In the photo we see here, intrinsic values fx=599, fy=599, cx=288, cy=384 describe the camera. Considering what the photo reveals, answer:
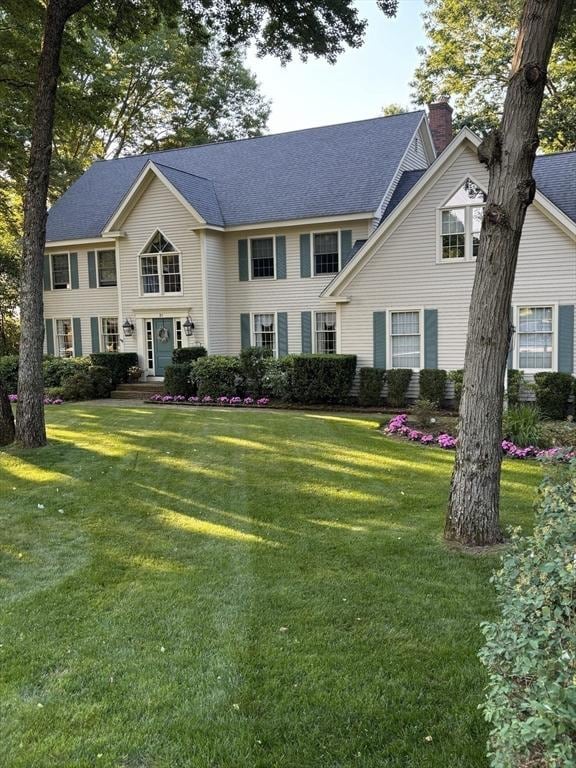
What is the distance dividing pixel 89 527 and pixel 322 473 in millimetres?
3296

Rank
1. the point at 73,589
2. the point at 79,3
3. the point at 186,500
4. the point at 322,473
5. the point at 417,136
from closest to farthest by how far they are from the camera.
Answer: the point at 73,589 < the point at 186,500 < the point at 322,473 < the point at 79,3 < the point at 417,136

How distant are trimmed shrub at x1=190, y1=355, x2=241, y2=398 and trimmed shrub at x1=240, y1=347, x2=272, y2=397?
26cm

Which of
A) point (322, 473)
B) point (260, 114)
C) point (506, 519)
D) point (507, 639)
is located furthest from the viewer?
point (260, 114)

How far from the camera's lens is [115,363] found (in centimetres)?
1933

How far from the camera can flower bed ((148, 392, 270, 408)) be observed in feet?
51.9

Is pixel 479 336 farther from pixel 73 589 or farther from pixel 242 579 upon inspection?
pixel 73 589

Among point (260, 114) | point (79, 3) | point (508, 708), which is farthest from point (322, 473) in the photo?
point (260, 114)

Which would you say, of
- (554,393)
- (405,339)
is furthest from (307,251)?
(554,393)

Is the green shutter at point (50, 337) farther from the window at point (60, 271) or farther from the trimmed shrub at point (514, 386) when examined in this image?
the trimmed shrub at point (514, 386)

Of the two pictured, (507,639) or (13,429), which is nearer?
(507,639)

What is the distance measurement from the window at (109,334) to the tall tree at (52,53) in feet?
37.8

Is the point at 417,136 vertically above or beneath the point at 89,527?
above

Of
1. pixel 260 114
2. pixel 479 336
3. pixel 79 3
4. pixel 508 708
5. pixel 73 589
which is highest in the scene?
pixel 260 114

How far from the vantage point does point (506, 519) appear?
6.15m
